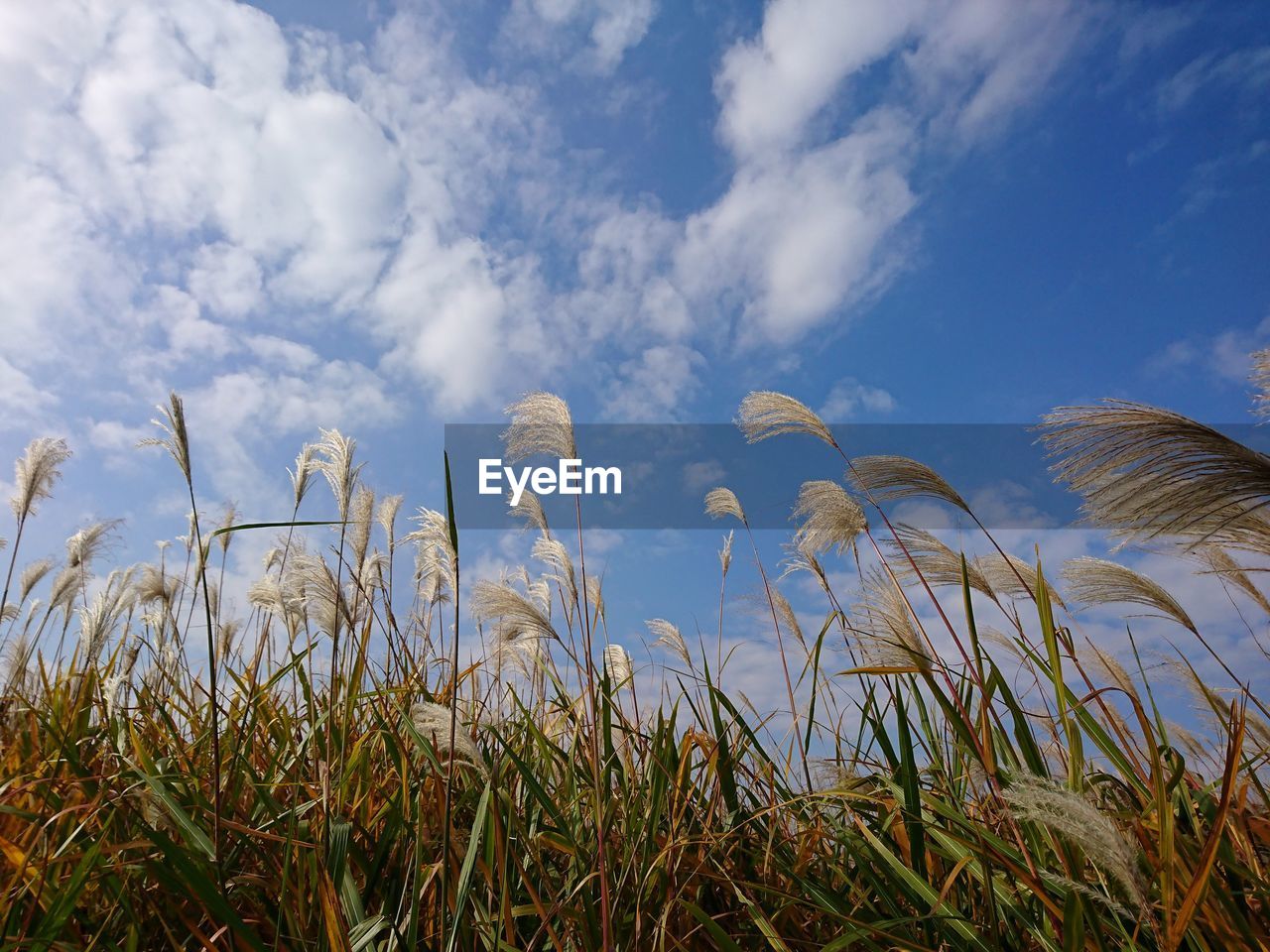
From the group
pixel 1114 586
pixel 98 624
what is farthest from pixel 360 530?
pixel 1114 586

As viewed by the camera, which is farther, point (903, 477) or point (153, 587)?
point (153, 587)

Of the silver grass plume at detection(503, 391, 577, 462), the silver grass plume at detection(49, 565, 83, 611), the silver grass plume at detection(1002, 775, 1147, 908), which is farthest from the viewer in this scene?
the silver grass plume at detection(49, 565, 83, 611)

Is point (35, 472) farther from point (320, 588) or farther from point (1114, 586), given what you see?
point (1114, 586)

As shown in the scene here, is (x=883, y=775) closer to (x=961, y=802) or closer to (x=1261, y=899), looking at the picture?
(x=961, y=802)

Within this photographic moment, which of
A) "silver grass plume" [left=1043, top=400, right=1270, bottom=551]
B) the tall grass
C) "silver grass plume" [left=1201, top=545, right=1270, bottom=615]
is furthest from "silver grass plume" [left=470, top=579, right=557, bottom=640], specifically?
"silver grass plume" [left=1201, top=545, right=1270, bottom=615]

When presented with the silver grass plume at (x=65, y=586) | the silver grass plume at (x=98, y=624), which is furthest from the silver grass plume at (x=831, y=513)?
the silver grass plume at (x=65, y=586)

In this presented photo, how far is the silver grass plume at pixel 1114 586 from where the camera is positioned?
9.65 feet

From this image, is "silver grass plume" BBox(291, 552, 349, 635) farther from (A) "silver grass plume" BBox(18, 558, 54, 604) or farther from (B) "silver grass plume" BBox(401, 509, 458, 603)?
A: (A) "silver grass plume" BBox(18, 558, 54, 604)

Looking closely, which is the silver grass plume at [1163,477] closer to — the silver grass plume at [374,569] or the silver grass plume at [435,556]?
the silver grass plume at [435,556]

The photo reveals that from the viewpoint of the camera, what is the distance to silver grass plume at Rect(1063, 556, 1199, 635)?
294 centimetres

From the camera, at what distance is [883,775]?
290cm

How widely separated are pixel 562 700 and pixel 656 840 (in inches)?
31.4

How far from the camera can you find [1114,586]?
117 inches

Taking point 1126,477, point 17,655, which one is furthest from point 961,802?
point 17,655
